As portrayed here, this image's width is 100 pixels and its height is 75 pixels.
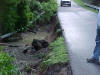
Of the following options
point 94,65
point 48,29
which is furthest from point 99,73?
point 48,29

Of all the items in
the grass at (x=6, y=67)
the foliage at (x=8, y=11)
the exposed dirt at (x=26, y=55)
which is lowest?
the exposed dirt at (x=26, y=55)

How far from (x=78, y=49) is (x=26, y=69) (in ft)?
6.72

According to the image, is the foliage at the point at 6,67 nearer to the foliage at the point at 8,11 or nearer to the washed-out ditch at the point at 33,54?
the washed-out ditch at the point at 33,54

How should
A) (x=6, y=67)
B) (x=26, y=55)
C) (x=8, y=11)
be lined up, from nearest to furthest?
(x=8, y=11)
(x=6, y=67)
(x=26, y=55)

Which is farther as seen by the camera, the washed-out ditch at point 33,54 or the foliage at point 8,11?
the washed-out ditch at point 33,54

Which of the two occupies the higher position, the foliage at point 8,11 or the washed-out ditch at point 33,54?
the foliage at point 8,11

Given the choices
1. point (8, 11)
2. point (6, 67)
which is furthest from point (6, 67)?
point (8, 11)

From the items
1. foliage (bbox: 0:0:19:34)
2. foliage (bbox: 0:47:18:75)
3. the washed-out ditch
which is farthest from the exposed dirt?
foliage (bbox: 0:0:19:34)

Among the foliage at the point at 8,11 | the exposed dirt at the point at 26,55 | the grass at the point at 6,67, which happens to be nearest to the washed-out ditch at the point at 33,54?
the exposed dirt at the point at 26,55

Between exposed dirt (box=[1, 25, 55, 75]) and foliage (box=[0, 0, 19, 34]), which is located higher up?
foliage (box=[0, 0, 19, 34])

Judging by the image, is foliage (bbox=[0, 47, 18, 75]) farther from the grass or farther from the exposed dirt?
the exposed dirt

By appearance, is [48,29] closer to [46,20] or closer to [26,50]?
[46,20]

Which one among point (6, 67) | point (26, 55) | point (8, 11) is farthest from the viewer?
point (26, 55)

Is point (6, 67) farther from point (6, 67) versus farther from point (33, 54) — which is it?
point (33, 54)
